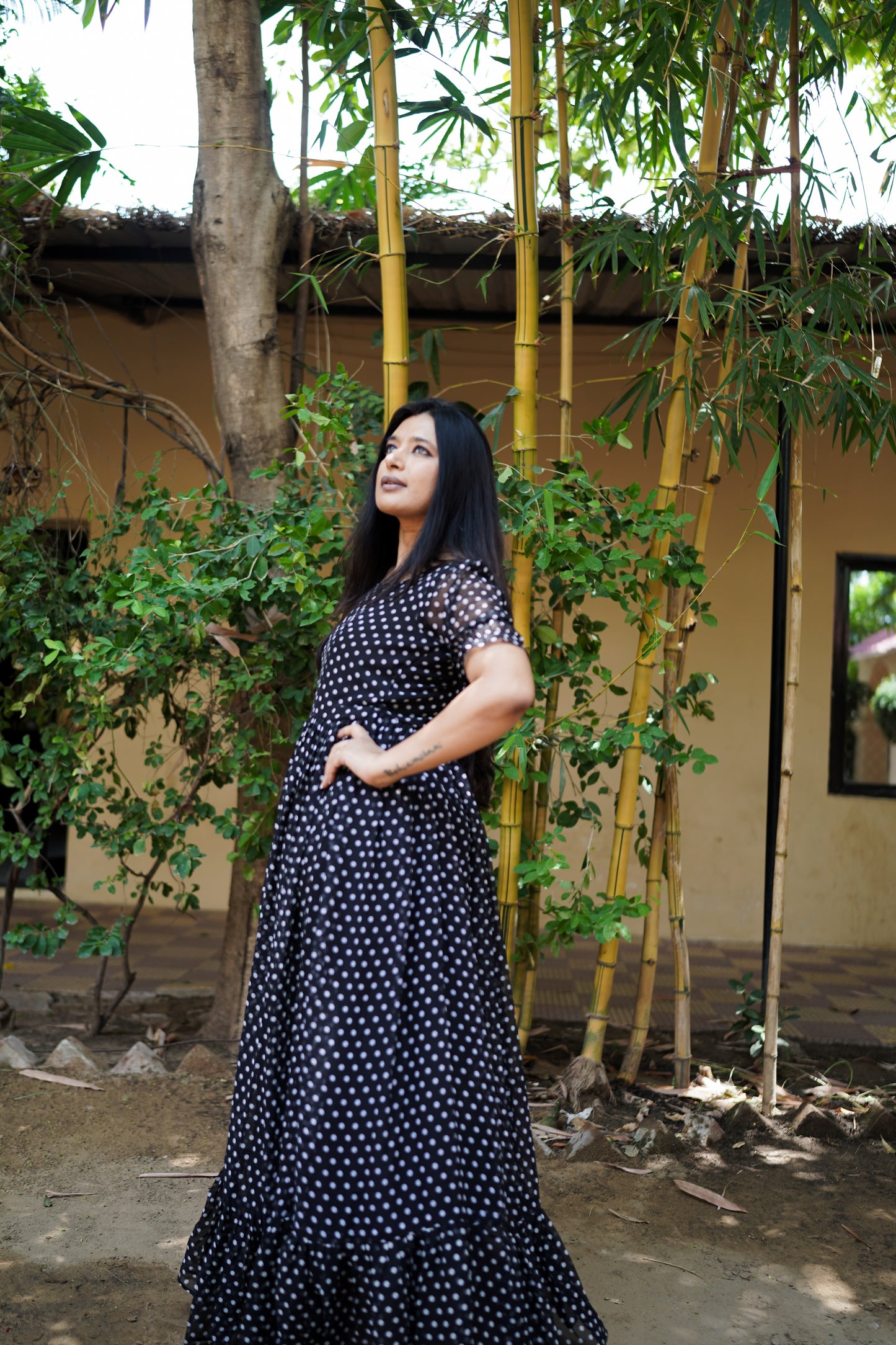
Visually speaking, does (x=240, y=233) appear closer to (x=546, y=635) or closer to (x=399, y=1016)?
(x=546, y=635)

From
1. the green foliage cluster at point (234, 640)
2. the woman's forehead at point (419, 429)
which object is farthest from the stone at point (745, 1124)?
the woman's forehead at point (419, 429)

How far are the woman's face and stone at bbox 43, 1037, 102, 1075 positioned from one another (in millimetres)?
2086

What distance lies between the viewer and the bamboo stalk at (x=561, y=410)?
2840 millimetres

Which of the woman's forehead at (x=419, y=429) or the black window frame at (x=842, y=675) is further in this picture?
the black window frame at (x=842, y=675)

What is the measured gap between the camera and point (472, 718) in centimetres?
152

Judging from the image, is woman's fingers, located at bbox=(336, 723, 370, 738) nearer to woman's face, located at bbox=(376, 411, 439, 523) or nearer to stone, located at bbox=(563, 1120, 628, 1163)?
woman's face, located at bbox=(376, 411, 439, 523)

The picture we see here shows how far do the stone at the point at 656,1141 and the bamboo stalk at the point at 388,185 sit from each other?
183 centimetres

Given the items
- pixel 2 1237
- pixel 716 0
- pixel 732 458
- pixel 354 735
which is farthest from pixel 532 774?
pixel 716 0

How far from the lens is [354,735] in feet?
5.46

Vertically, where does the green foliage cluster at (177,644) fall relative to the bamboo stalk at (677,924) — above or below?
above

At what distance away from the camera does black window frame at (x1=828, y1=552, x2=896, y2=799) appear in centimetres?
546

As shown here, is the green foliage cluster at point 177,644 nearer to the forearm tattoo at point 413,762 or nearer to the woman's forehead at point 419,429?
the woman's forehead at point 419,429

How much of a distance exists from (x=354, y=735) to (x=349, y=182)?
2.90m

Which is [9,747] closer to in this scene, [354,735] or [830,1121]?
[354,735]
